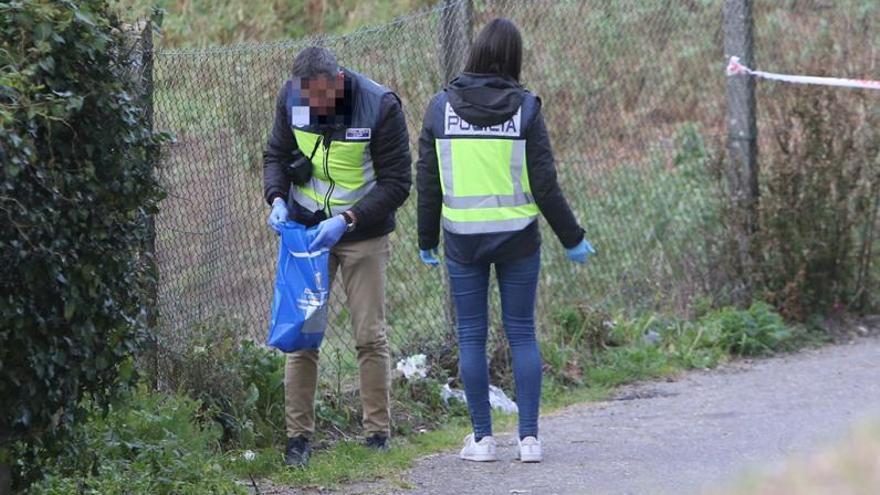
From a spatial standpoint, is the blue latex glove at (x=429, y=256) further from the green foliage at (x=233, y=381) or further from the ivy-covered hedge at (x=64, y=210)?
the ivy-covered hedge at (x=64, y=210)

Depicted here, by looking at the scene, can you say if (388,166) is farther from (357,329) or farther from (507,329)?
(507,329)

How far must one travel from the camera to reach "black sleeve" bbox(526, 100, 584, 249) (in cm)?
643

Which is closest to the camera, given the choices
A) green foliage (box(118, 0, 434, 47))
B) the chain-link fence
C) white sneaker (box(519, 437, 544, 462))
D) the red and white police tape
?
white sneaker (box(519, 437, 544, 462))

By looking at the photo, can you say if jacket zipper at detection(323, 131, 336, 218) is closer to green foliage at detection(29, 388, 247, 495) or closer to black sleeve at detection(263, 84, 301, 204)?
Answer: black sleeve at detection(263, 84, 301, 204)

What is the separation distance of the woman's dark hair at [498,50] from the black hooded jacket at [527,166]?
0.04 metres

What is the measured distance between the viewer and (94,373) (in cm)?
495

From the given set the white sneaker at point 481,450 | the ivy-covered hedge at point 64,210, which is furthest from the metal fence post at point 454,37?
the ivy-covered hedge at point 64,210

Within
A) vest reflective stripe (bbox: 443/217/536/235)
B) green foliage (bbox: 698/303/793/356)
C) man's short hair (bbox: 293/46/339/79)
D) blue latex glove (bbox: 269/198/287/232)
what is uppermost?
man's short hair (bbox: 293/46/339/79)

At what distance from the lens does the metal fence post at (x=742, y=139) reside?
9562 millimetres

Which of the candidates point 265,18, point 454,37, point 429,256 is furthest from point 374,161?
point 265,18

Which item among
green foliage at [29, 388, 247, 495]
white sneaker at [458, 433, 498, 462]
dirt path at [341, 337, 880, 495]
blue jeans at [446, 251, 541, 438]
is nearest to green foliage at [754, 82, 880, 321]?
dirt path at [341, 337, 880, 495]

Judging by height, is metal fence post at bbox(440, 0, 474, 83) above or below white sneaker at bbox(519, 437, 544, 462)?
above

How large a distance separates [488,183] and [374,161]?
54cm

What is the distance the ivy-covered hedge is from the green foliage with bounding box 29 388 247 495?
355mm
